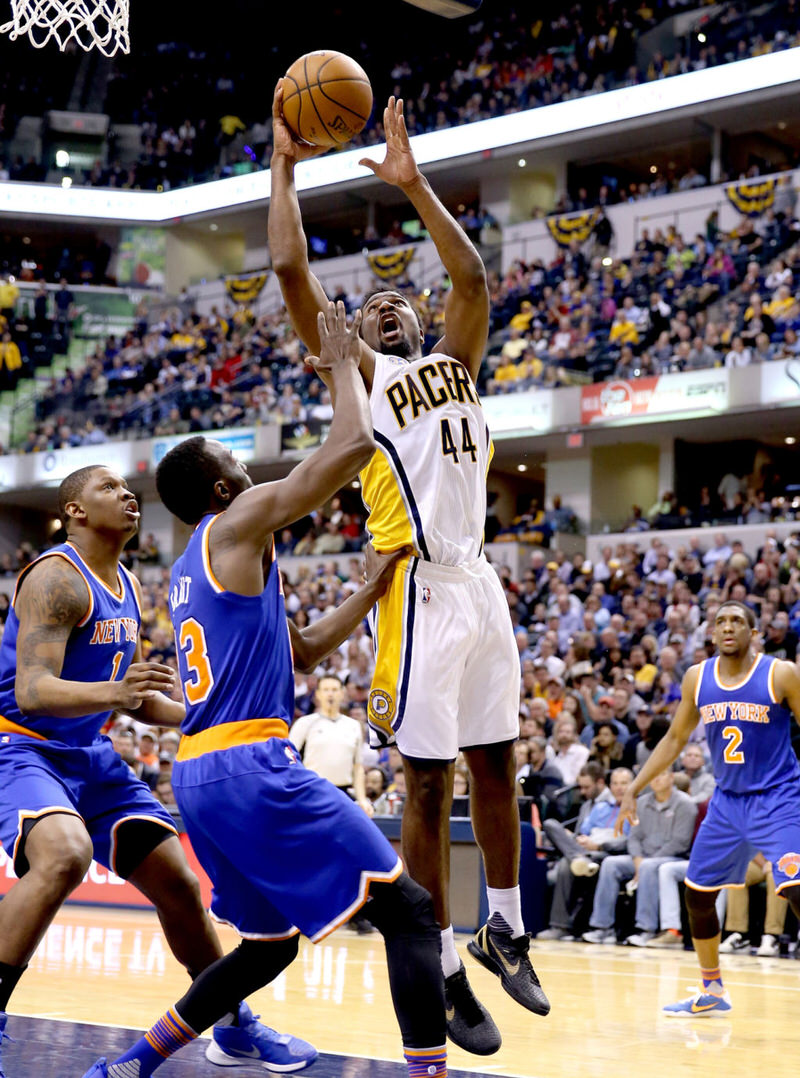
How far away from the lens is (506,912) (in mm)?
4766

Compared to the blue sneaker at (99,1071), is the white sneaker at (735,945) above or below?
below

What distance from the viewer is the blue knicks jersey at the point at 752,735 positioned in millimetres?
7245

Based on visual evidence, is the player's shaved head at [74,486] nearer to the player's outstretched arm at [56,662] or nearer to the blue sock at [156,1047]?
the player's outstretched arm at [56,662]

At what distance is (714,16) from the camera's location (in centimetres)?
2544

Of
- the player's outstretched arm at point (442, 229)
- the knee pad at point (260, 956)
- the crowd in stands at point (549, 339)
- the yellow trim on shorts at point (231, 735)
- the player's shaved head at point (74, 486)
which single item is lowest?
the knee pad at point (260, 956)

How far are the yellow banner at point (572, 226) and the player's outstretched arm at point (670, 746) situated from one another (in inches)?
727

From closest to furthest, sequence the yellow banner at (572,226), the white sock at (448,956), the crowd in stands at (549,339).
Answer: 1. the white sock at (448,956)
2. the crowd in stands at (549,339)
3. the yellow banner at (572,226)

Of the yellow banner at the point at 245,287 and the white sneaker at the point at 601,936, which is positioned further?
the yellow banner at the point at 245,287

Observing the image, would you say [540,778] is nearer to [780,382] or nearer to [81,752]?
[81,752]

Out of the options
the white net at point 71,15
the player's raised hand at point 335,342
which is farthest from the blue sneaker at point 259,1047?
the white net at point 71,15

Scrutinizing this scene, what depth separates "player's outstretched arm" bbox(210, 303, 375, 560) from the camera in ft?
13.0

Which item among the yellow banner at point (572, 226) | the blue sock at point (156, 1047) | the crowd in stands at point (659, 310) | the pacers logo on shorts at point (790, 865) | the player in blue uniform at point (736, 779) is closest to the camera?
the blue sock at point (156, 1047)

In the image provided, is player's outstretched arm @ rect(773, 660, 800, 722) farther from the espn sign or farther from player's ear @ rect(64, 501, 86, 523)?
the espn sign

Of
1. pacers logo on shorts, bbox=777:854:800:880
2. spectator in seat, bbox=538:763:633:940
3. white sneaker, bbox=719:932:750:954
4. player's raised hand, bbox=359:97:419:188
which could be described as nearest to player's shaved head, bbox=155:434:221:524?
player's raised hand, bbox=359:97:419:188
